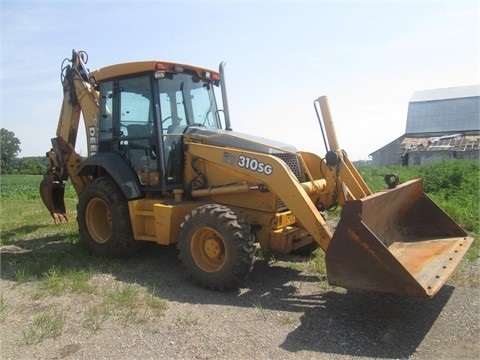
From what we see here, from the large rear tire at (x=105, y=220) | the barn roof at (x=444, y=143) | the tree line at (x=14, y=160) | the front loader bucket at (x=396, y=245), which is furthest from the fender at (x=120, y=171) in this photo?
the tree line at (x=14, y=160)

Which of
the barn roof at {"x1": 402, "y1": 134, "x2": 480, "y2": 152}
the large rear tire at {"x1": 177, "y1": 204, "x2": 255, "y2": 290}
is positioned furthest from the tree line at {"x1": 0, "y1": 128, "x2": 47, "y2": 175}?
the large rear tire at {"x1": 177, "y1": 204, "x2": 255, "y2": 290}

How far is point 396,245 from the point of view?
5398mm

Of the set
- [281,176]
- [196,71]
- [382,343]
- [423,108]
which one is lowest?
[382,343]

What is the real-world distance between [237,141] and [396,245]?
93.8 inches

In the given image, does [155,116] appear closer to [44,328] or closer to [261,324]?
[44,328]

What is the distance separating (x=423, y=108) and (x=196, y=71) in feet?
132

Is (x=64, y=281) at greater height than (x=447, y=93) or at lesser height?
lesser

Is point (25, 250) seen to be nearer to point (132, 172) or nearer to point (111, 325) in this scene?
point (132, 172)

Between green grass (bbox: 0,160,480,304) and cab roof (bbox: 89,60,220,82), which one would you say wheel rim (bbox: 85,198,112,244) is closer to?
green grass (bbox: 0,160,480,304)

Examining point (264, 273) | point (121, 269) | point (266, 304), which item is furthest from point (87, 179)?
point (266, 304)

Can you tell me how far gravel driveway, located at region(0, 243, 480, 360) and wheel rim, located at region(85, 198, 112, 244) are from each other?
4.02 ft

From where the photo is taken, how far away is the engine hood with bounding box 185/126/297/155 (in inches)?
224

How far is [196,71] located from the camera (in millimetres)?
6555

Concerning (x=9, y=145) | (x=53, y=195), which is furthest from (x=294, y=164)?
(x=9, y=145)
